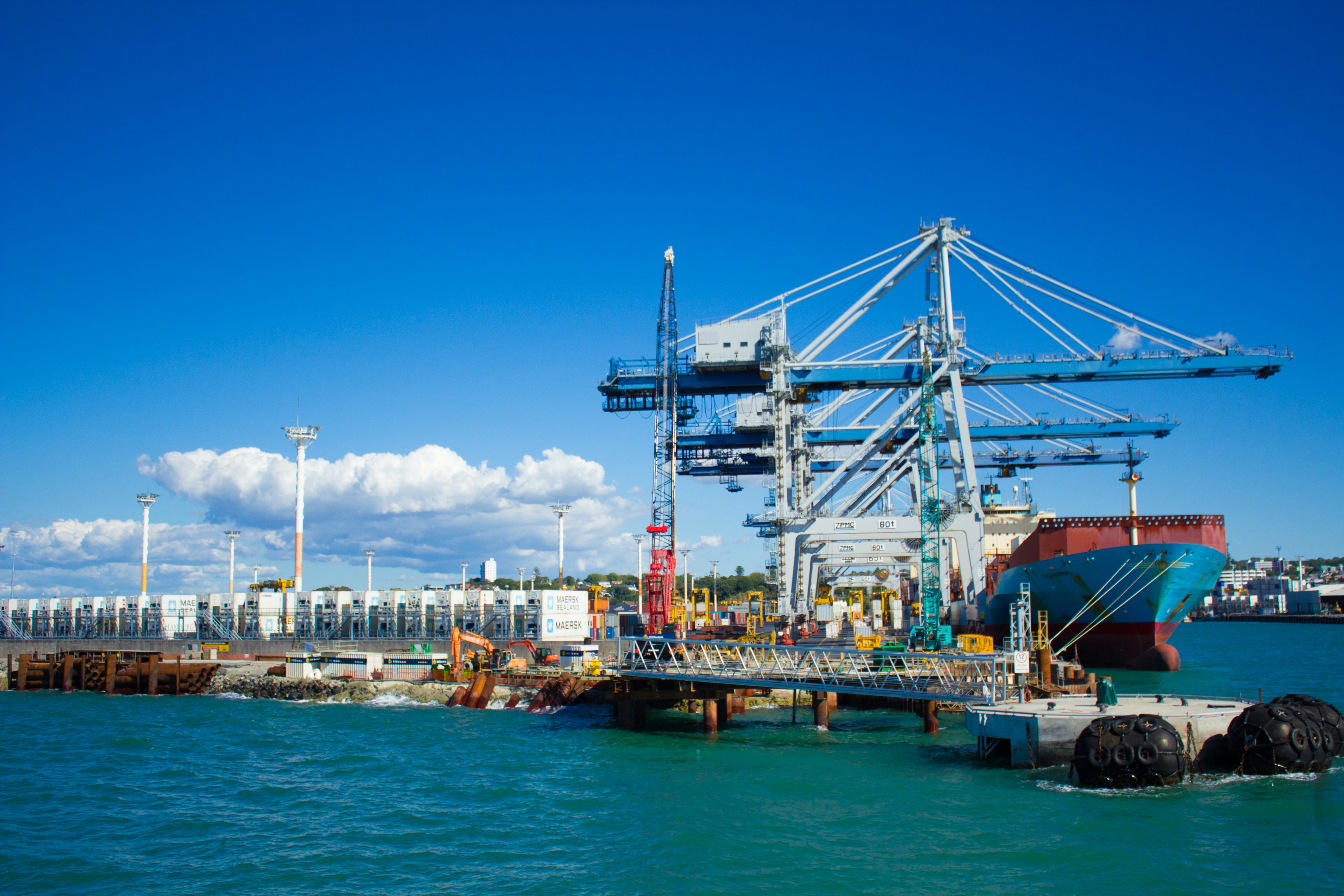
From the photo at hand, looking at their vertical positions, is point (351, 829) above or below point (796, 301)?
below

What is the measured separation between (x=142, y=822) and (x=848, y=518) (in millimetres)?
32854

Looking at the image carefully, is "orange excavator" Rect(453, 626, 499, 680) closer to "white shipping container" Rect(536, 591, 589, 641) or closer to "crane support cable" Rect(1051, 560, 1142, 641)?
"white shipping container" Rect(536, 591, 589, 641)

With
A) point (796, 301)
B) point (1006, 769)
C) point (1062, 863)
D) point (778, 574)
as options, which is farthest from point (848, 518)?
point (1062, 863)

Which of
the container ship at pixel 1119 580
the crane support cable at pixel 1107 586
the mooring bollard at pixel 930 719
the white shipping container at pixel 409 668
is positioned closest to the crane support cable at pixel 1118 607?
the container ship at pixel 1119 580

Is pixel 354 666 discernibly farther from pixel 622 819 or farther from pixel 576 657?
pixel 622 819

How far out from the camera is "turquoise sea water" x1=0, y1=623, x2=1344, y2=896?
1684 centimetres

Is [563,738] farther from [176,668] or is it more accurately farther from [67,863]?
[176,668]

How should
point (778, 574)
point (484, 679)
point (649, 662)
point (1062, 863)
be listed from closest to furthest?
1. point (1062, 863)
2. point (649, 662)
3. point (484, 679)
4. point (778, 574)

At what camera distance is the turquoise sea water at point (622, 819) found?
663 inches

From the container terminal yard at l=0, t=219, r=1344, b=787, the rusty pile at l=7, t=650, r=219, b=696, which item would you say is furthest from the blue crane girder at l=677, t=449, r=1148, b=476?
the rusty pile at l=7, t=650, r=219, b=696

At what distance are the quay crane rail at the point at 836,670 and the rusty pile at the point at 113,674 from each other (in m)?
26.9

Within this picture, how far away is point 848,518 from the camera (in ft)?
153

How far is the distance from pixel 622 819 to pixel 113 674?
128 feet

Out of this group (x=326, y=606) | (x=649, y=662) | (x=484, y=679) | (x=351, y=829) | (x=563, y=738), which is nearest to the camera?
(x=351, y=829)
